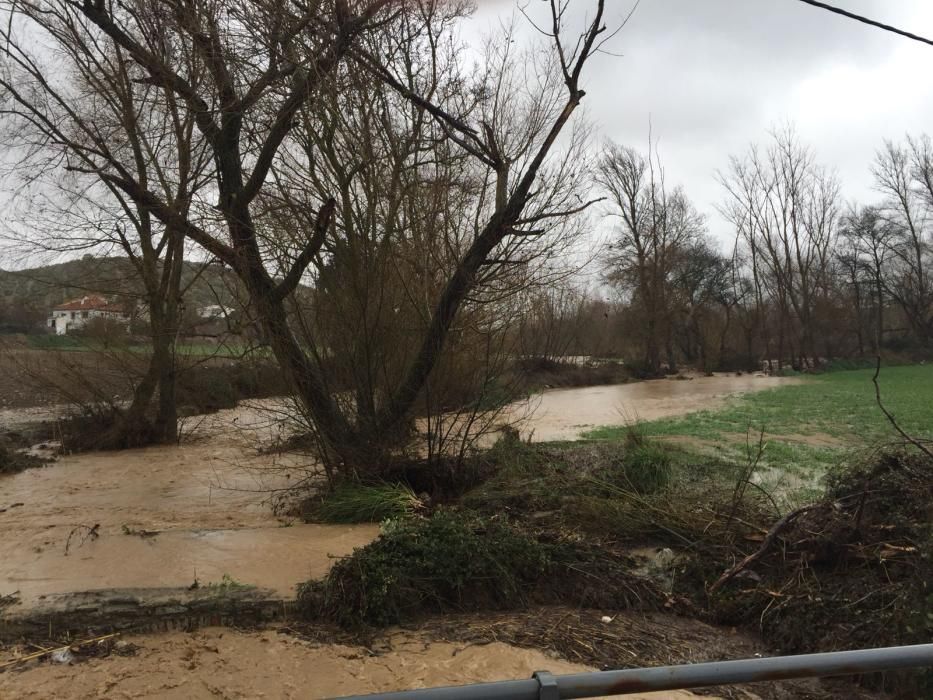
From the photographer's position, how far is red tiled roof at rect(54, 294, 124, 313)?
17547 millimetres

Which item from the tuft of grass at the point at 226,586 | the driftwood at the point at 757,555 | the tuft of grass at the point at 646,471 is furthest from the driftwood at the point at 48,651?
the tuft of grass at the point at 646,471

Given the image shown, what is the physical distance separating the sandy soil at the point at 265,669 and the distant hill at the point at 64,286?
10.3 meters

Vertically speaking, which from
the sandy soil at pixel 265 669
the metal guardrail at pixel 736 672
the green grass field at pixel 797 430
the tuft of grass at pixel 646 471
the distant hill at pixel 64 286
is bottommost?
the sandy soil at pixel 265 669

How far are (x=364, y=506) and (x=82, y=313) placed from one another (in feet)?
43.7

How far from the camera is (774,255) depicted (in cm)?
5488

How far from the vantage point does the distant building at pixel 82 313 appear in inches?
699

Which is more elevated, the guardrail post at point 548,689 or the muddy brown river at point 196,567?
the guardrail post at point 548,689

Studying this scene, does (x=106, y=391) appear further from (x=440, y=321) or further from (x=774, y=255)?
(x=774, y=255)

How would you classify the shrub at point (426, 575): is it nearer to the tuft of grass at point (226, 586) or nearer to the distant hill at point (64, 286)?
the tuft of grass at point (226, 586)

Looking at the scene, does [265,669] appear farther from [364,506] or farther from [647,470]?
[647,470]

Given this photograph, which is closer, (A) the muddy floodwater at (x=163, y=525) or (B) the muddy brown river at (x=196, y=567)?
(B) the muddy brown river at (x=196, y=567)

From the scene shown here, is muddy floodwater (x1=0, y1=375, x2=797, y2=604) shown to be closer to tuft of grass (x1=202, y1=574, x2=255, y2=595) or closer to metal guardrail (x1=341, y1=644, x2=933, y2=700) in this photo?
tuft of grass (x1=202, y1=574, x2=255, y2=595)

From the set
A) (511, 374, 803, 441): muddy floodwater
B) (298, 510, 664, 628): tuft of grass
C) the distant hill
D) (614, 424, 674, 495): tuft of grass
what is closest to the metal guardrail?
(298, 510, 664, 628): tuft of grass

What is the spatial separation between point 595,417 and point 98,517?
17155mm
